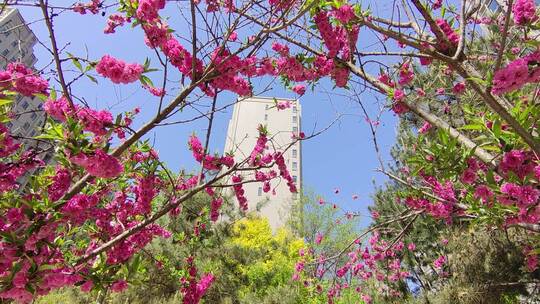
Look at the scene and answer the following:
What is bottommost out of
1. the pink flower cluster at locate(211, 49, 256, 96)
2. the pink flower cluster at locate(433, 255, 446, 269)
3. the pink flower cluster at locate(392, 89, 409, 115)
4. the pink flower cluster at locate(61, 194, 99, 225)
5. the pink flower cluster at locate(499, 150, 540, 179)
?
the pink flower cluster at locate(61, 194, 99, 225)

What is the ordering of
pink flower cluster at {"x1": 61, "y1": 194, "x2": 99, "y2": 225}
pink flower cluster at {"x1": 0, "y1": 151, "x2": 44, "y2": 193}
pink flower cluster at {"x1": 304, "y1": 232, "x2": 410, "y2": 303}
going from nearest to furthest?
pink flower cluster at {"x1": 61, "y1": 194, "x2": 99, "y2": 225}, pink flower cluster at {"x1": 0, "y1": 151, "x2": 44, "y2": 193}, pink flower cluster at {"x1": 304, "y1": 232, "x2": 410, "y2": 303}

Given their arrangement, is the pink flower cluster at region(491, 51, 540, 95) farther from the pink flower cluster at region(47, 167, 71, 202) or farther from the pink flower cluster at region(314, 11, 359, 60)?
the pink flower cluster at region(47, 167, 71, 202)

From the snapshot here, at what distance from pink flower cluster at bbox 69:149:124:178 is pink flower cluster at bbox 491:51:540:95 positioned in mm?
2399

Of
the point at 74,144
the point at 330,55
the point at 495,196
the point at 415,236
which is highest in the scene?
the point at 415,236

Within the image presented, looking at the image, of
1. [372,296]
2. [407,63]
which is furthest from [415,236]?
[407,63]

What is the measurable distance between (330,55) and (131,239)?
294 centimetres

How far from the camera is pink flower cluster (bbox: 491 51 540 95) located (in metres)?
2.08

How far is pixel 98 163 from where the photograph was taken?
214 cm

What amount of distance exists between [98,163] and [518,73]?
2558mm

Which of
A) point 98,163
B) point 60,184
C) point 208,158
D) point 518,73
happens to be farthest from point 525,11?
point 60,184

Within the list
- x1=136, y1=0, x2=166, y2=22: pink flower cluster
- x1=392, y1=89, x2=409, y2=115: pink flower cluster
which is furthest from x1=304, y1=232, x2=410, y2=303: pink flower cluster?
x1=136, y1=0, x2=166, y2=22: pink flower cluster

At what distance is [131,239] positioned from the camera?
13.1 feet

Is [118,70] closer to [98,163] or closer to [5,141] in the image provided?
[98,163]

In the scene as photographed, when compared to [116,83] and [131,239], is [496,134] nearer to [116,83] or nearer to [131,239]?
[116,83]
